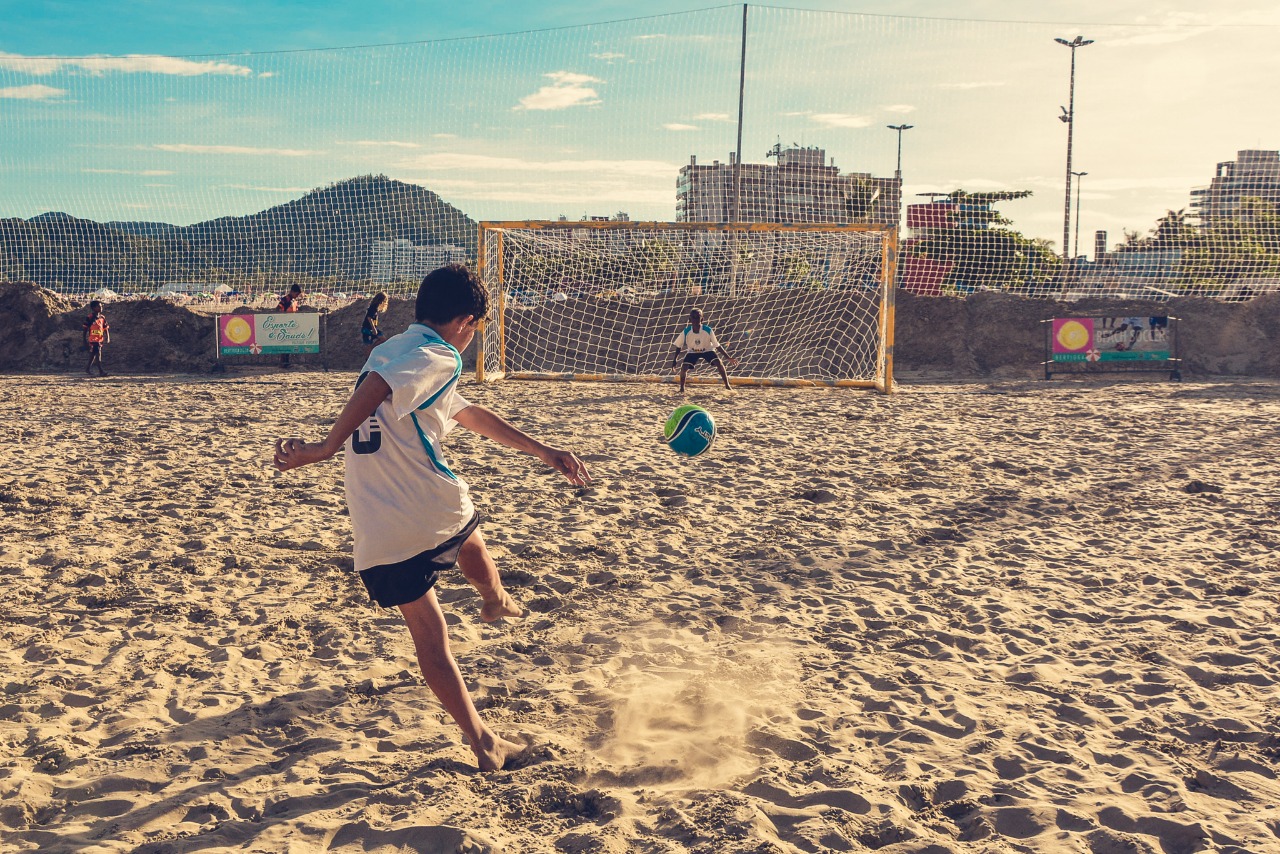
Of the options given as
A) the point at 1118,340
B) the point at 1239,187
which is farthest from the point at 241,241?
the point at 1239,187

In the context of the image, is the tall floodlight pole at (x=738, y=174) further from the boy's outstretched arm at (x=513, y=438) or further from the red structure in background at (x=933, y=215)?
the boy's outstretched arm at (x=513, y=438)

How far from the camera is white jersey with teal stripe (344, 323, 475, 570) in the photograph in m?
2.68

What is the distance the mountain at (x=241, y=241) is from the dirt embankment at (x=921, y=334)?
2.40ft

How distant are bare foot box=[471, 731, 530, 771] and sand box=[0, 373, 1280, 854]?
0.07m

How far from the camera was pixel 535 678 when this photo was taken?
3.70 m

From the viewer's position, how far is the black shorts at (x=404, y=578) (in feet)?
8.96

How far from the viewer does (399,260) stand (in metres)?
21.4

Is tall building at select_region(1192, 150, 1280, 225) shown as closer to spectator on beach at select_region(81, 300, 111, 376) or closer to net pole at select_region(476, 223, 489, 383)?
net pole at select_region(476, 223, 489, 383)

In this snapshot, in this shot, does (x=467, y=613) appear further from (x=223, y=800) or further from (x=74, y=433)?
(x=74, y=433)

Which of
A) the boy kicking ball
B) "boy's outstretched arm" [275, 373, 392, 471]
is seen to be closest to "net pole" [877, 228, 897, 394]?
the boy kicking ball

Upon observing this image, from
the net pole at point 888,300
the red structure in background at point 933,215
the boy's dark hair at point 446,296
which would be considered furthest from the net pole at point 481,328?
the boy's dark hair at point 446,296

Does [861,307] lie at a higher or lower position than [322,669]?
higher

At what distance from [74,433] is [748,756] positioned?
8.51m

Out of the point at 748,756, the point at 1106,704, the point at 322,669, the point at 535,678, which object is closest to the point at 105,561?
the point at 322,669
